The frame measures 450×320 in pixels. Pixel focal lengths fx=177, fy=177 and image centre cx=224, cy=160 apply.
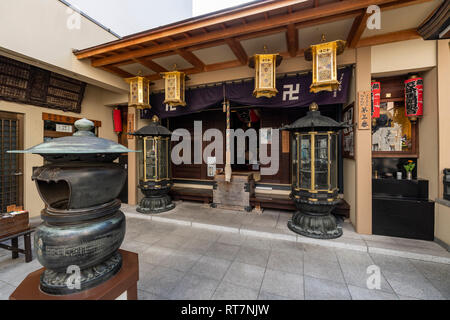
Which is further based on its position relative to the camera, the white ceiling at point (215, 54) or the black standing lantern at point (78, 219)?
the white ceiling at point (215, 54)

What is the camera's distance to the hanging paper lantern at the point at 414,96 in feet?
12.2

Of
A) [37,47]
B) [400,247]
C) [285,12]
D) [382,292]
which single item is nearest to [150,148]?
[37,47]

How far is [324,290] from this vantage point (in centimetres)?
240

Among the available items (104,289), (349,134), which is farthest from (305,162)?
(104,289)

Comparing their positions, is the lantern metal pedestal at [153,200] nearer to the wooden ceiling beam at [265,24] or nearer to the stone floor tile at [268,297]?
the wooden ceiling beam at [265,24]

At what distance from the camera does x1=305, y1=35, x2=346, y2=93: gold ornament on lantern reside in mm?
3510

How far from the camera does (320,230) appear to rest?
12.5 ft

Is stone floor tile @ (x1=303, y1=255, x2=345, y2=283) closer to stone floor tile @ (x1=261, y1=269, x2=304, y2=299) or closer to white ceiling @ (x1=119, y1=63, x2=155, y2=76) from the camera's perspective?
stone floor tile @ (x1=261, y1=269, x2=304, y2=299)

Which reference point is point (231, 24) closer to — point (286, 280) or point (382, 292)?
point (286, 280)

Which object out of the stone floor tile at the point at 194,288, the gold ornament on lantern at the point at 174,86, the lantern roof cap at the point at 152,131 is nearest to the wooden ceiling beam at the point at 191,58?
the gold ornament on lantern at the point at 174,86

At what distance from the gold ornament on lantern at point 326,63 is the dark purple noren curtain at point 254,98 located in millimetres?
556

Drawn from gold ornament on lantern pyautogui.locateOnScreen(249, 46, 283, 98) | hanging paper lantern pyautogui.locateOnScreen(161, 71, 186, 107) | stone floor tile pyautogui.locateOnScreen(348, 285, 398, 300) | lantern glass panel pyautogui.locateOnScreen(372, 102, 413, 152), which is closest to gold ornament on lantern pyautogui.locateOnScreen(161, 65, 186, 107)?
hanging paper lantern pyautogui.locateOnScreen(161, 71, 186, 107)

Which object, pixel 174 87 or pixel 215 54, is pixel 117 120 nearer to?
pixel 174 87

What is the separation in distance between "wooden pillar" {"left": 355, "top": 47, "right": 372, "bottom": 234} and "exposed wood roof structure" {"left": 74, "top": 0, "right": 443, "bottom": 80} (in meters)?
0.40
